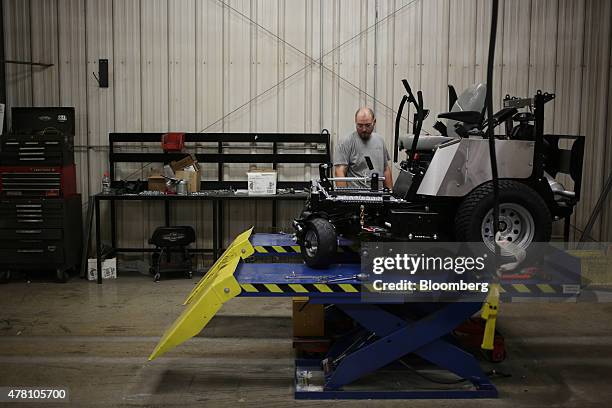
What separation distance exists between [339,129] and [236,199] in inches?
53.2

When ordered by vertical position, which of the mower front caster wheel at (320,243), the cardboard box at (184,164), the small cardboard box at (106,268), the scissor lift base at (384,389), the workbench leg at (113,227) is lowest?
the scissor lift base at (384,389)

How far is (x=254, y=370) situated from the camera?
140 inches

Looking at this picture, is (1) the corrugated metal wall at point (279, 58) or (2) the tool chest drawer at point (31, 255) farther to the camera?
(1) the corrugated metal wall at point (279, 58)

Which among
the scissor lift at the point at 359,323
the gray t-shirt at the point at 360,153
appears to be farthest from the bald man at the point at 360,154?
the scissor lift at the point at 359,323

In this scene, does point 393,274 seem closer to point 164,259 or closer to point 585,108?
point 164,259

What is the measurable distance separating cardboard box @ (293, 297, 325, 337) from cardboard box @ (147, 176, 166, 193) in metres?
2.76

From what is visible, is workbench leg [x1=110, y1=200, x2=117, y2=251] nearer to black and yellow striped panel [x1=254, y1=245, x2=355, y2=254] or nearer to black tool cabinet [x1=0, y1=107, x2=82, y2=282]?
black tool cabinet [x1=0, y1=107, x2=82, y2=282]

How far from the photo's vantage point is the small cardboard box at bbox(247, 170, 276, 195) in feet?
18.9

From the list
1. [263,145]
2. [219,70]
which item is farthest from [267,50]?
[263,145]

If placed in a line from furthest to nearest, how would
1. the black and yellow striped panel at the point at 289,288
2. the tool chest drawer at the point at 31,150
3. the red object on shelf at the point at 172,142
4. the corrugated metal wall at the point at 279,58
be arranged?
the corrugated metal wall at the point at 279,58
the red object on shelf at the point at 172,142
the tool chest drawer at the point at 31,150
the black and yellow striped panel at the point at 289,288

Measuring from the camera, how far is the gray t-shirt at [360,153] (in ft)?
17.6

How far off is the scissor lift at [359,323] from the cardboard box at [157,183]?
272 centimetres

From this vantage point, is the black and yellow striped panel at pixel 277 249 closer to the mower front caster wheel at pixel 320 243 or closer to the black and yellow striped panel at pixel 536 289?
the mower front caster wheel at pixel 320 243

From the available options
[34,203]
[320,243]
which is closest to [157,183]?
[34,203]
